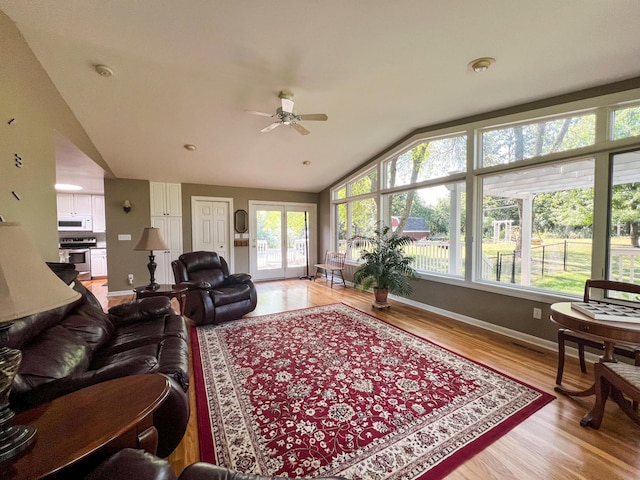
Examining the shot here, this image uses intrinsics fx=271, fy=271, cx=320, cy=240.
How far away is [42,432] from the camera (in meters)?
0.99

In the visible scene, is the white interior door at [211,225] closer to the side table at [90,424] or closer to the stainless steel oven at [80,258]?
the stainless steel oven at [80,258]

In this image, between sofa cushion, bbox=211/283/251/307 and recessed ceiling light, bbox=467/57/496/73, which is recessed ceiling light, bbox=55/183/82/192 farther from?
recessed ceiling light, bbox=467/57/496/73

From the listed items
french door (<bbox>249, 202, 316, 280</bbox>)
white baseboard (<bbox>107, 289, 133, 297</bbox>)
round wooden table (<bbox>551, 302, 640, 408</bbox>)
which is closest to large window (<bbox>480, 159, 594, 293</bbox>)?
round wooden table (<bbox>551, 302, 640, 408</bbox>)

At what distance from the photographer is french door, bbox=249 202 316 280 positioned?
6633mm

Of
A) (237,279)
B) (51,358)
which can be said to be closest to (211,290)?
(237,279)

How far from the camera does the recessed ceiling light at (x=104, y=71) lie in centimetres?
253

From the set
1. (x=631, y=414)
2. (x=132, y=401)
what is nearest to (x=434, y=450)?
(x=631, y=414)

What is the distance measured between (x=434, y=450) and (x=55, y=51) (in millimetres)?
4162

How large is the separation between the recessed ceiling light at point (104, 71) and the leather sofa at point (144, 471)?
3.14 metres

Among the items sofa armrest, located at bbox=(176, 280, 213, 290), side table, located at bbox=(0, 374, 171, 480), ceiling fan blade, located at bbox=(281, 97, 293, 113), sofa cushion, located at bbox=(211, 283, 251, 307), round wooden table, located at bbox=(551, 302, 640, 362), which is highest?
ceiling fan blade, located at bbox=(281, 97, 293, 113)

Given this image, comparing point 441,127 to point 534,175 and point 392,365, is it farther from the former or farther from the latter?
point 392,365

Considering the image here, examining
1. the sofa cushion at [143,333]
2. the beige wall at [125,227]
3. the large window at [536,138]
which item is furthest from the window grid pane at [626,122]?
the beige wall at [125,227]

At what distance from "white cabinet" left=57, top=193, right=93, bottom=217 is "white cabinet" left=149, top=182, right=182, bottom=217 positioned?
2.47m

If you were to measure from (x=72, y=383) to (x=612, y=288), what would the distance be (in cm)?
361
